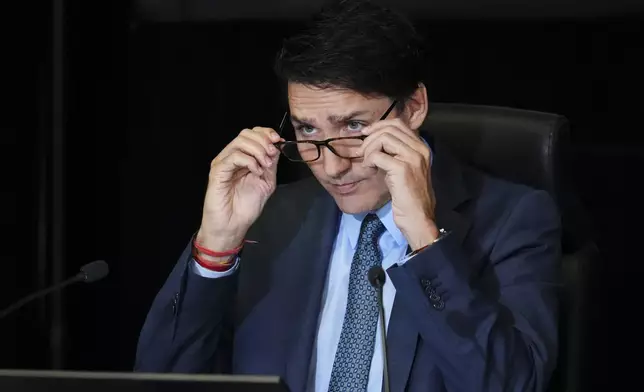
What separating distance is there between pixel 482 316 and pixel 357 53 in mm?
460

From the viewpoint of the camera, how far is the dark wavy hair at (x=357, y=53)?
1586mm

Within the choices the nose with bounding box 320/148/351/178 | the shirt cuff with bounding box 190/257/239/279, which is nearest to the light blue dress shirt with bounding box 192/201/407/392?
the shirt cuff with bounding box 190/257/239/279

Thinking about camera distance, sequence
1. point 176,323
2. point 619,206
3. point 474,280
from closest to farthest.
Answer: point 474,280 → point 176,323 → point 619,206

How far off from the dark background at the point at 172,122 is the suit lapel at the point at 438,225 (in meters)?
0.35

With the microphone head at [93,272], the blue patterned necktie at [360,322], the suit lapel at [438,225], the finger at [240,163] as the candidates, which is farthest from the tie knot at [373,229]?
the microphone head at [93,272]

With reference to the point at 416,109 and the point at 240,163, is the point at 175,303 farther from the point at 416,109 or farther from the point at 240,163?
the point at 416,109

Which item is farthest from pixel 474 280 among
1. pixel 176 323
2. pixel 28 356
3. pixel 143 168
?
pixel 28 356

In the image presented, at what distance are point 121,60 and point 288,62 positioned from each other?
646mm

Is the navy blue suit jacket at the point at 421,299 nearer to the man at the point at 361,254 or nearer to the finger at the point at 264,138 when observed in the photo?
the man at the point at 361,254

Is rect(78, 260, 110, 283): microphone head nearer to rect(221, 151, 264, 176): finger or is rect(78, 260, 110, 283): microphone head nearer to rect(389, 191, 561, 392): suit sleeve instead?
rect(221, 151, 264, 176): finger

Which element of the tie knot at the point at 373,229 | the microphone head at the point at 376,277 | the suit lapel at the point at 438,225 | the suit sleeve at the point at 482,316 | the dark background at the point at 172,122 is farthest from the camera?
the dark background at the point at 172,122

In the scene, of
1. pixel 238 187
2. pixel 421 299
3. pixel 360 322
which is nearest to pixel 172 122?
pixel 238 187

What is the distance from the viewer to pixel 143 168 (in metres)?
2.18

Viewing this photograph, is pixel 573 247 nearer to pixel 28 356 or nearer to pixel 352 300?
pixel 352 300
